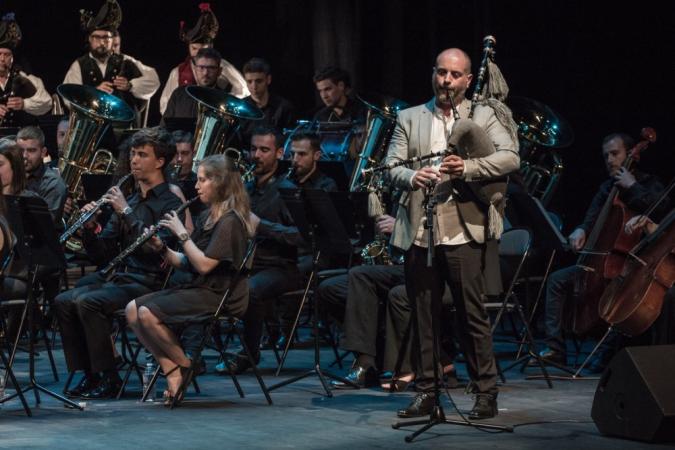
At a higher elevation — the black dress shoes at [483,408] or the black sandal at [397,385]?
the black dress shoes at [483,408]

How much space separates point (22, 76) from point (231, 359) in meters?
3.65

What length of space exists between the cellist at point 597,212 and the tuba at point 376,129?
4.49 feet

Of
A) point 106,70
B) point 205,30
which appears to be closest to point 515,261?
point 205,30

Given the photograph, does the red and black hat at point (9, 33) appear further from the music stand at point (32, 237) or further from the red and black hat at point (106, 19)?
the music stand at point (32, 237)

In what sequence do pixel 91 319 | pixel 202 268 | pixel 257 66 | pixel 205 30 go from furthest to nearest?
pixel 205 30 < pixel 257 66 < pixel 91 319 < pixel 202 268

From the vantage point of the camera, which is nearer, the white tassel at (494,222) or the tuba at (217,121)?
the white tassel at (494,222)

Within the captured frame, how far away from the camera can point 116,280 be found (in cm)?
658

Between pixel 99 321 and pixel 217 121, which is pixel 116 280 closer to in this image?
pixel 99 321

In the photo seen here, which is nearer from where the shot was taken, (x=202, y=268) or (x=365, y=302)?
(x=202, y=268)

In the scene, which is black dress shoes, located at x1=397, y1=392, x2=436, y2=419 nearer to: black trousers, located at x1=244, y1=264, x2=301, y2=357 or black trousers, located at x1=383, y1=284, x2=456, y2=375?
black trousers, located at x1=383, y1=284, x2=456, y2=375

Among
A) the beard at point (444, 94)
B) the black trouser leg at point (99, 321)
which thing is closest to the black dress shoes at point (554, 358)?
the beard at point (444, 94)

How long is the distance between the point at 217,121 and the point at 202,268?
2656 millimetres

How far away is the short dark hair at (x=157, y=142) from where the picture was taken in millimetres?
6578

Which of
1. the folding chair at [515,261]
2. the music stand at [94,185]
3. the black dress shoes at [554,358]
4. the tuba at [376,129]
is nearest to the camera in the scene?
the folding chair at [515,261]
